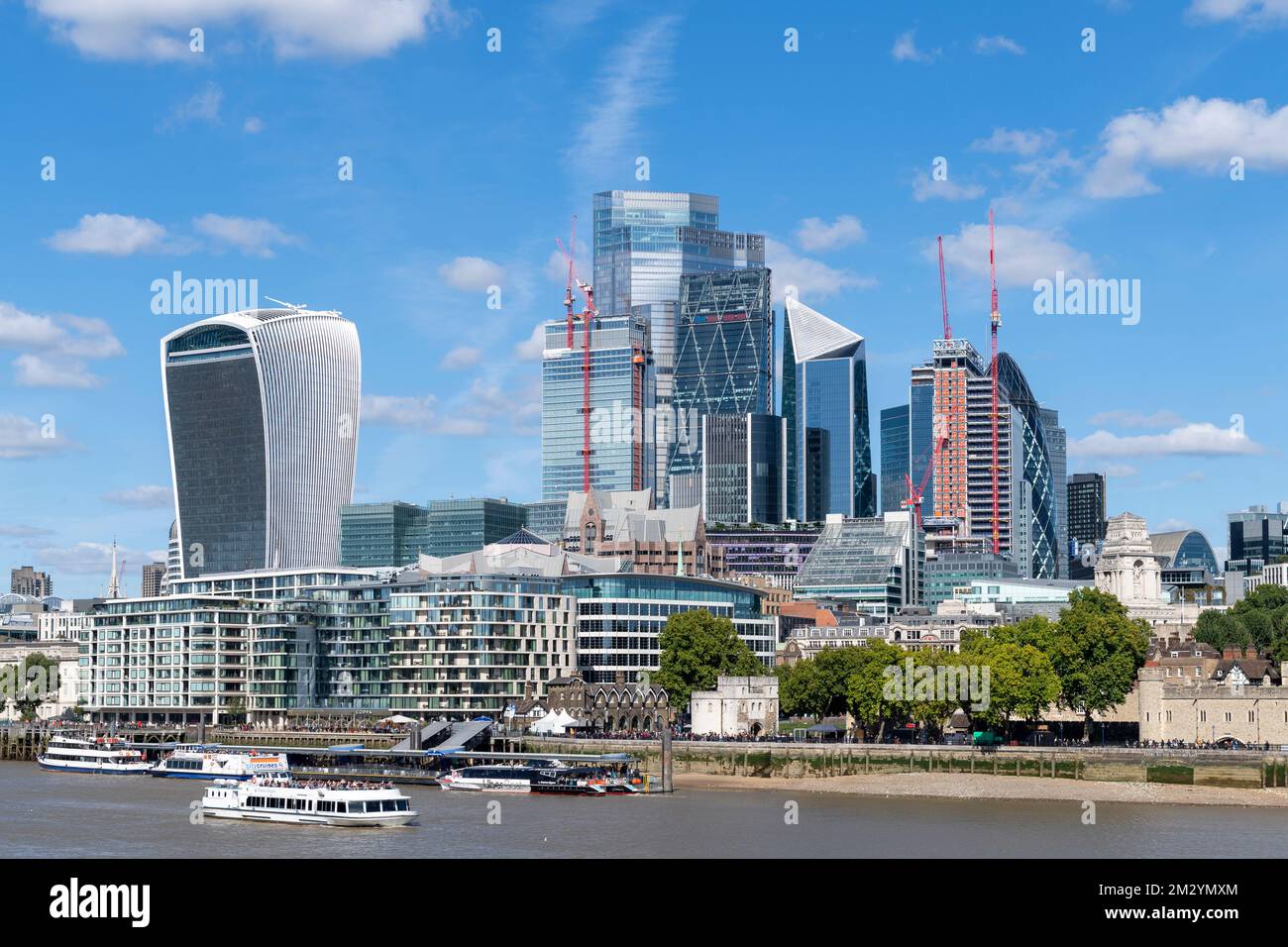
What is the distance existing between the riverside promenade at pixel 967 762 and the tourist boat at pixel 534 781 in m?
10.8

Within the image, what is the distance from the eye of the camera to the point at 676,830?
319 feet

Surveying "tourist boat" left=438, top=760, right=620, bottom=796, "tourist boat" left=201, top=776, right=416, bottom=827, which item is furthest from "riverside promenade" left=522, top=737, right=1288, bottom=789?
"tourist boat" left=201, top=776, right=416, bottom=827

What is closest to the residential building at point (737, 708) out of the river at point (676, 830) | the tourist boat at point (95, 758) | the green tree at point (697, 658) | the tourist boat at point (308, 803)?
the green tree at point (697, 658)

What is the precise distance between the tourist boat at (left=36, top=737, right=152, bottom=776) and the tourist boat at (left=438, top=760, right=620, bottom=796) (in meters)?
39.4

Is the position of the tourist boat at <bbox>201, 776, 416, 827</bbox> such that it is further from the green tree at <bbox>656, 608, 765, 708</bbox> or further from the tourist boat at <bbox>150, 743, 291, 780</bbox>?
the green tree at <bbox>656, 608, 765, 708</bbox>

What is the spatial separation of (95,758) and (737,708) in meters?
57.2

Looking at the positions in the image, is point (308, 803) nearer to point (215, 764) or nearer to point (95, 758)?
point (215, 764)

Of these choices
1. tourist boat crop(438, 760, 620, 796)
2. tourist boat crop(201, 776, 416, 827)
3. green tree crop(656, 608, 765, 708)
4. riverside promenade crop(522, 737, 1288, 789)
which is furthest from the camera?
green tree crop(656, 608, 765, 708)

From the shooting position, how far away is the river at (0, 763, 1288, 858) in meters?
87.0

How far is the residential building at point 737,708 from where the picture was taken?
153 meters

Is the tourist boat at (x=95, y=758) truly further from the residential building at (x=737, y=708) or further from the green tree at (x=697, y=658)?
the residential building at (x=737, y=708)
